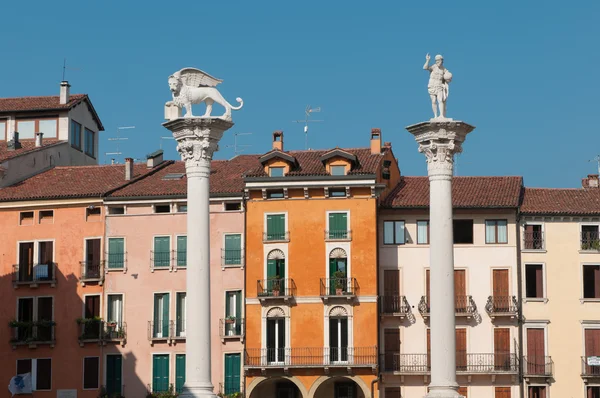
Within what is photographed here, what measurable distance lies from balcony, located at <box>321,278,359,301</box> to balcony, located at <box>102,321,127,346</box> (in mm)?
10447

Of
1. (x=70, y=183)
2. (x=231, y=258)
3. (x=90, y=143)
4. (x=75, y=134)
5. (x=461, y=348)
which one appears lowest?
(x=461, y=348)

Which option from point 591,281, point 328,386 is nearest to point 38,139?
point 328,386

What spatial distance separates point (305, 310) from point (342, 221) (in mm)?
4829

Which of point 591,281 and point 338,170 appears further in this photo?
point 338,170

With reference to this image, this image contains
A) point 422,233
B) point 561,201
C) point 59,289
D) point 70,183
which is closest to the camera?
point 422,233

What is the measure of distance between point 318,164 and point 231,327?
947 cm

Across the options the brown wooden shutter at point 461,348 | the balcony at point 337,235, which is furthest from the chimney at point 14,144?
the brown wooden shutter at point 461,348

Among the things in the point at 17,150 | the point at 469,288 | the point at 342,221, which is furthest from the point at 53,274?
the point at 469,288

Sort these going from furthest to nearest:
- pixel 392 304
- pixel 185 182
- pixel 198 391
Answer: pixel 185 182 → pixel 392 304 → pixel 198 391

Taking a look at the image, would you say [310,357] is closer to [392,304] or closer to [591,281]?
[392,304]

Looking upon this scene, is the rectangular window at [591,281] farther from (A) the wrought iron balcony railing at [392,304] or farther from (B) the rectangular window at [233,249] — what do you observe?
(B) the rectangular window at [233,249]

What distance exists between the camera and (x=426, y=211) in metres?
74.2

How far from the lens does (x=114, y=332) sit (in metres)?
75.1

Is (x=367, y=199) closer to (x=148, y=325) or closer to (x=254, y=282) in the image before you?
(x=254, y=282)
